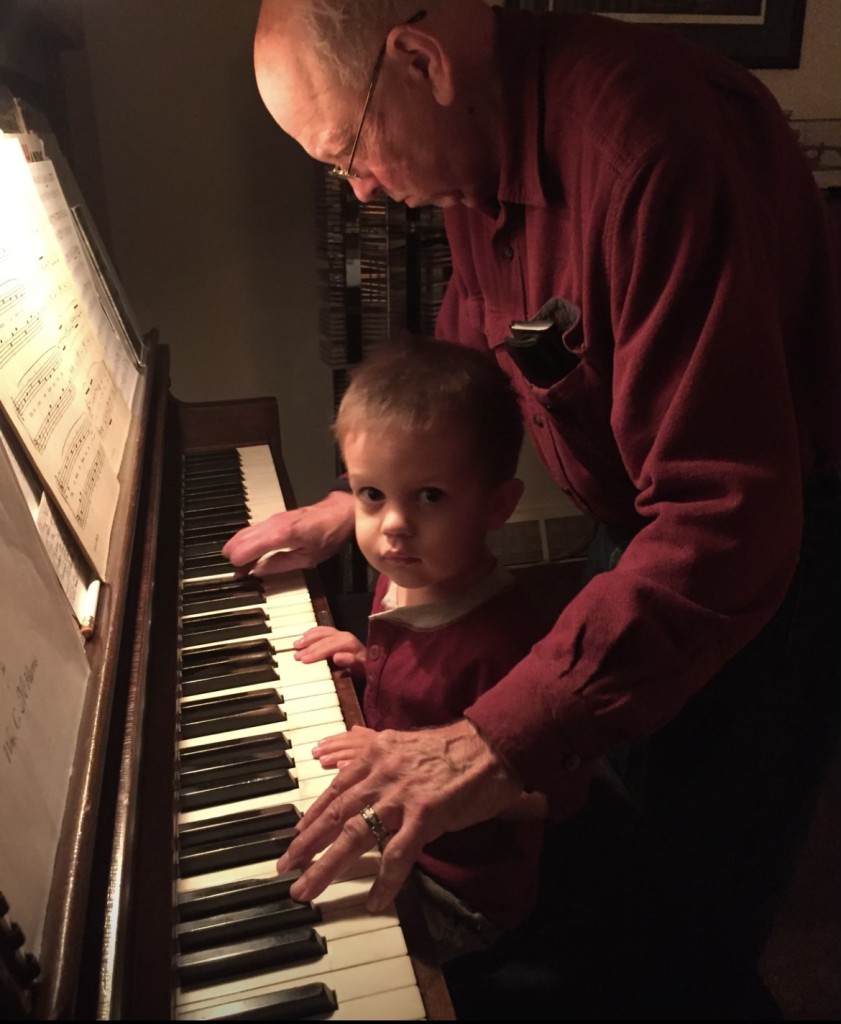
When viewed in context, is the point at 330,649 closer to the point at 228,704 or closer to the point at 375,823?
the point at 228,704

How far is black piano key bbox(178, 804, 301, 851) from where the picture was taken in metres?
0.84

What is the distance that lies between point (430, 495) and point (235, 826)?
43 cm

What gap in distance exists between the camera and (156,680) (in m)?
0.99

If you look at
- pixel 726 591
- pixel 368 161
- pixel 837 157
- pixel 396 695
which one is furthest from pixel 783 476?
pixel 837 157

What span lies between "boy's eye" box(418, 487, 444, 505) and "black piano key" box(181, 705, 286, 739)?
30 centimetres

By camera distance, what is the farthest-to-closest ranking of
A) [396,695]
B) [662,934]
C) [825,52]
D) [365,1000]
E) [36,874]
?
[825,52], [396,695], [662,934], [365,1000], [36,874]

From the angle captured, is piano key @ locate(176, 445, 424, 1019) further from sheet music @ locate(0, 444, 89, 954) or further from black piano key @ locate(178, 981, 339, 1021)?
sheet music @ locate(0, 444, 89, 954)

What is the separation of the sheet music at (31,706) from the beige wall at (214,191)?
158 cm

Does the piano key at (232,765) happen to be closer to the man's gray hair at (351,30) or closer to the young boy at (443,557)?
the young boy at (443,557)

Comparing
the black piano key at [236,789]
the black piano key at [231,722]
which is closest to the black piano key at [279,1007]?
the black piano key at [236,789]

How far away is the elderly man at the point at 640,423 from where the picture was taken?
79 centimetres

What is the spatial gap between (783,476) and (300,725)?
584 mm

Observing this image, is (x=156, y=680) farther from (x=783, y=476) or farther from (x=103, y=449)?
(x=783, y=476)

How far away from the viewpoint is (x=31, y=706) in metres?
0.68
